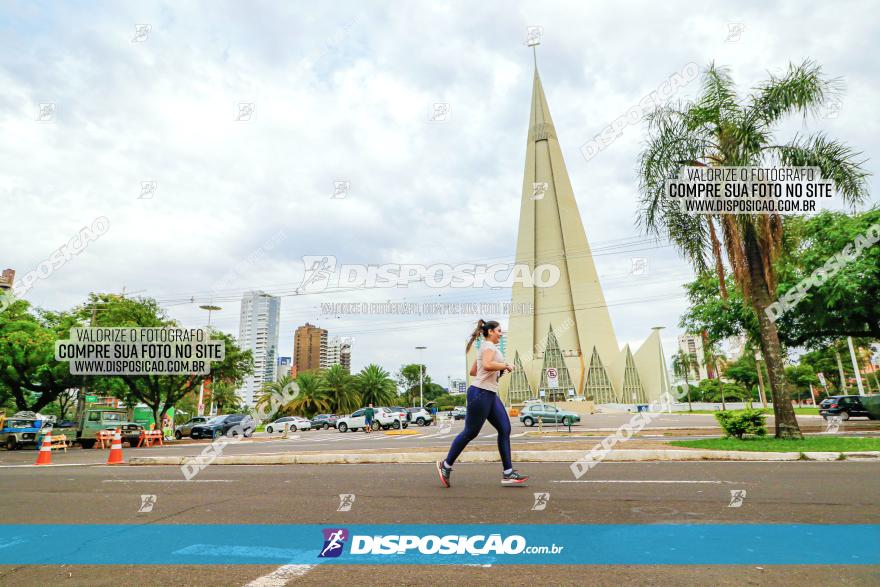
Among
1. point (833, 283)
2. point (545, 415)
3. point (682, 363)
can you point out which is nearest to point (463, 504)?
point (833, 283)

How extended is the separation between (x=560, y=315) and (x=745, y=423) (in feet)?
223

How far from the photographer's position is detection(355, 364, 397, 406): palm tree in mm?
59031

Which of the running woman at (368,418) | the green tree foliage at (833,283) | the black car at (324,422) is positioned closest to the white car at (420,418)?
the running woman at (368,418)

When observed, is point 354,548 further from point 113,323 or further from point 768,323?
point 113,323

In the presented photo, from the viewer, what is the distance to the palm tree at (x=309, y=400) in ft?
177

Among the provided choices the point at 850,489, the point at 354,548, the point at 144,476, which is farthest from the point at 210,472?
the point at 850,489

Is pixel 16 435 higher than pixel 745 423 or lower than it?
lower

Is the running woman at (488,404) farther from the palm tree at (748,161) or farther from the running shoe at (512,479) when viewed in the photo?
the palm tree at (748,161)

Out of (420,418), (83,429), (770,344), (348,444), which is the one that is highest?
(770,344)

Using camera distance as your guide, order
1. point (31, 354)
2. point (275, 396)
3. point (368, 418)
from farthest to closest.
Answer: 1. point (275, 396)
2. point (368, 418)
3. point (31, 354)

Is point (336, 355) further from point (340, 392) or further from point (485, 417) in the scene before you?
point (485, 417)

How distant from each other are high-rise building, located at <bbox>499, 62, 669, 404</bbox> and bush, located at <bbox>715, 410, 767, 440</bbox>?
63.7 meters

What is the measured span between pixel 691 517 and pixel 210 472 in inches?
297

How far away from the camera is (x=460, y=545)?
11.9ft
